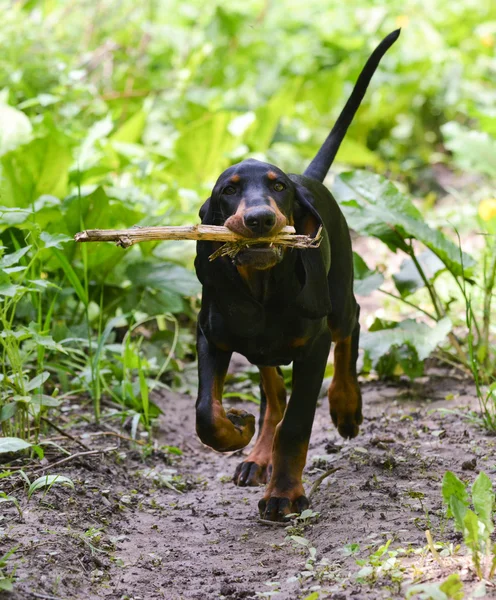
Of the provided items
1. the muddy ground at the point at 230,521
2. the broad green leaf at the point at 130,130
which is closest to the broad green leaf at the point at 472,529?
the muddy ground at the point at 230,521

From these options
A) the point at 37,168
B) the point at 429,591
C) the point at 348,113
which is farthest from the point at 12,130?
the point at 429,591

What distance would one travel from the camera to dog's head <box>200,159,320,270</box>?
285 centimetres

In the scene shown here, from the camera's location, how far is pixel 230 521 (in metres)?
3.39

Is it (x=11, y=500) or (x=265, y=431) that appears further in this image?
(x=265, y=431)

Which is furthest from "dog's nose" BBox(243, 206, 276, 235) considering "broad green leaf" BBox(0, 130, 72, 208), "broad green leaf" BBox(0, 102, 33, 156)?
"broad green leaf" BBox(0, 102, 33, 156)

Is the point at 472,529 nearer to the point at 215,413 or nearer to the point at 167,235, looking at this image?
the point at 215,413

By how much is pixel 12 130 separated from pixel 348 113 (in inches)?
90.9

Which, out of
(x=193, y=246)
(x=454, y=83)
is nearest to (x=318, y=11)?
(x=454, y=83)

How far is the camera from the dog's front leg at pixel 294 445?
3.28m

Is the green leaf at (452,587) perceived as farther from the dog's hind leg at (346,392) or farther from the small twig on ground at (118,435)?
the small twig on ground at (118,435)

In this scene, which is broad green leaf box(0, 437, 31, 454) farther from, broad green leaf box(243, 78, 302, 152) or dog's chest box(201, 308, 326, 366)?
broad green leaf box(243, 78, 302, 152)

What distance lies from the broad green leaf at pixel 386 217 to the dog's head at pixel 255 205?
1402 mm

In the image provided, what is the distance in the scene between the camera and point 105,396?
4.62 metres

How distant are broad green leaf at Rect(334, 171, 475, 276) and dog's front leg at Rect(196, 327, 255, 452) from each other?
1503mm
